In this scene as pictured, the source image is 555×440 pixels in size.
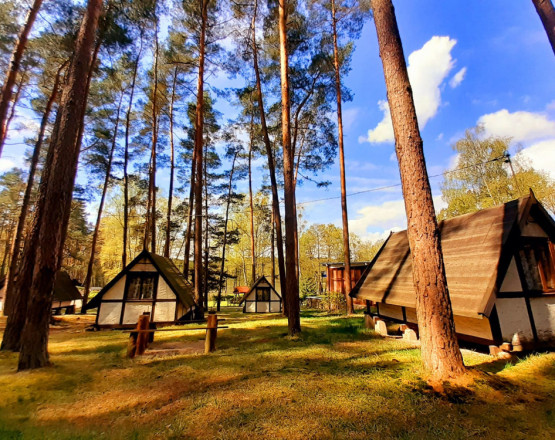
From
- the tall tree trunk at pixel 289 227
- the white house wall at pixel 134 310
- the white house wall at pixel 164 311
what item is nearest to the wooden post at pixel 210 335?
the tall tree trunk at pixel 289 227

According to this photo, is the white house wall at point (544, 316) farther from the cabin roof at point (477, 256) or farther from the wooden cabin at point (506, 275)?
the cabin roof at point (477, 256)

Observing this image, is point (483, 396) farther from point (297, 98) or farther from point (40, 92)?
point (40, 92)

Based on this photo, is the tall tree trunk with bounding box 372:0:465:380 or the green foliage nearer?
the tall tree trunk with bounding box 372:0:465:380

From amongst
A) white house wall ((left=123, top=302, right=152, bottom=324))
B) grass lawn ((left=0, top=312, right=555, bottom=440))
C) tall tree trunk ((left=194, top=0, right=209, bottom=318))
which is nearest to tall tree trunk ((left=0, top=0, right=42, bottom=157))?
tall tree trunk ((left=194, top=0, right=209, bottom=318))

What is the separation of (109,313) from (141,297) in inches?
57.1

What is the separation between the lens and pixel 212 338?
20.2 feet

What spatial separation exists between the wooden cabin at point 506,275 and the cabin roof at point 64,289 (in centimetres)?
2218

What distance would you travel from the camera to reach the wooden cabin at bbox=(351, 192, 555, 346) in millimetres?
4789

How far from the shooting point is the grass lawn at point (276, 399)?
101 inches

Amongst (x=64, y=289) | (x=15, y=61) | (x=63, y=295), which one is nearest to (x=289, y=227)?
(x=15, y=61)

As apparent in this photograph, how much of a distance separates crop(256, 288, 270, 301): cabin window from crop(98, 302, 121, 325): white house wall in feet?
39.8

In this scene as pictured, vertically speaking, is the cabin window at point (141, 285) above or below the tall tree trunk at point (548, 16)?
below

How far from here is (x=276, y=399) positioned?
10.6 ft

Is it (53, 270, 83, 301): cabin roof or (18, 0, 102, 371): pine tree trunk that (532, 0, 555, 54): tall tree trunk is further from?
(53, 270, 83, 301): cabin roof
